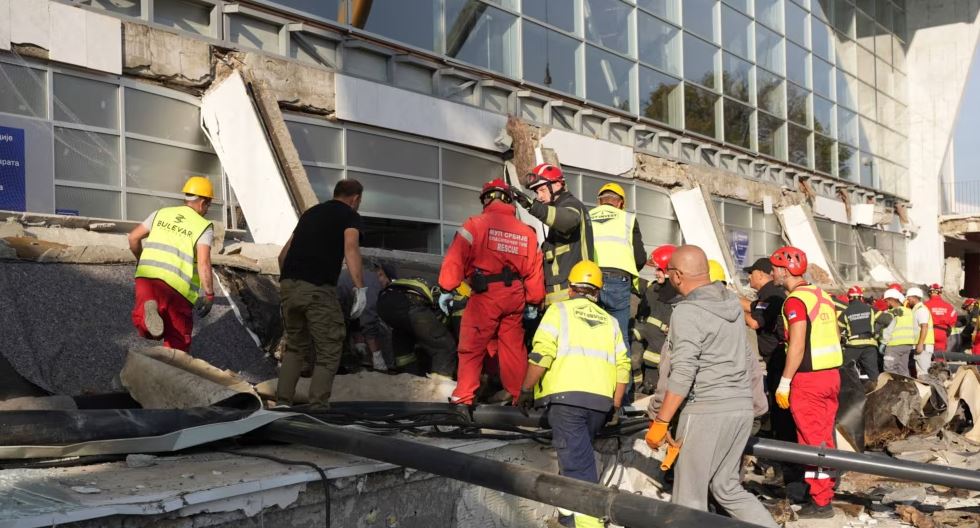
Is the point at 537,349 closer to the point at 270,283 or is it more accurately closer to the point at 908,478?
the point at 908,478

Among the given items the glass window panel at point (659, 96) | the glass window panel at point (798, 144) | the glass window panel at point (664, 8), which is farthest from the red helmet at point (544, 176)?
the glass window panel at point (798, 144)

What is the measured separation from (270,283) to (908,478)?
5722mm

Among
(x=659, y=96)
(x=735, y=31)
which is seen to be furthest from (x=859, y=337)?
(x=735, y=31)

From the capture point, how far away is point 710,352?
15.9 ft

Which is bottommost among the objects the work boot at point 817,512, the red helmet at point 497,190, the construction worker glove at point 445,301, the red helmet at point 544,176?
the work boot at point 817,512

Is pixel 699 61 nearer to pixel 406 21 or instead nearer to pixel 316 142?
pixel 406 21

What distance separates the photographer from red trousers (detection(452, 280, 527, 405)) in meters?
6.34

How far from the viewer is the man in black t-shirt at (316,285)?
237 inches

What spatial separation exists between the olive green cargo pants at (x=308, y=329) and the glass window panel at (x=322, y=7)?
653cm

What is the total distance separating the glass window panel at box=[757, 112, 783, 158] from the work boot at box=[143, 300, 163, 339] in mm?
19635

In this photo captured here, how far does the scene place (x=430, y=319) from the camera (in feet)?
24.7

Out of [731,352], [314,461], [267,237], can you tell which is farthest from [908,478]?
[267,237]

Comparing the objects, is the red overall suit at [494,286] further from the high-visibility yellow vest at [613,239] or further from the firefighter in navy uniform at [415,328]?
the firefighter in navy uniform at [415,328]

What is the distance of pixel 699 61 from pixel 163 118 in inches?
548
